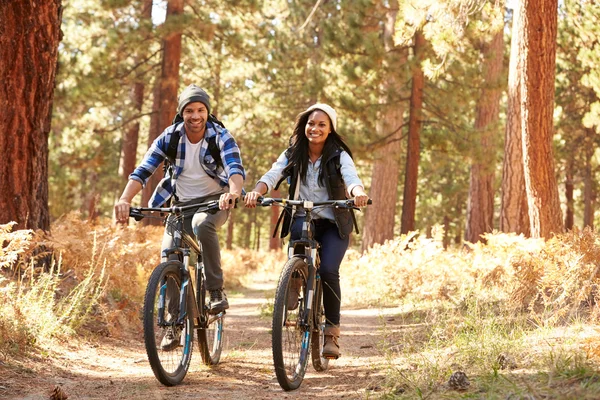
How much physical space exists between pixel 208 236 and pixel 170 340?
0.97 m

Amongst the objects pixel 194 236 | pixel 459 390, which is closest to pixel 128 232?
pixel 194 236

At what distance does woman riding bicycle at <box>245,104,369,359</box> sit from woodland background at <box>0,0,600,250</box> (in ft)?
→ 10.8

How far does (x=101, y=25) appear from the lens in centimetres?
1723

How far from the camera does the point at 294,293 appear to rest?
5.36 meters

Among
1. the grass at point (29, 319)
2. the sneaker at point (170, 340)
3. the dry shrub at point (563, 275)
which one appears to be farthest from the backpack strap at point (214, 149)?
the dry shrub at point (563, 275)

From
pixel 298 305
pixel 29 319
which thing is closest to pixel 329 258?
pixel 298 305

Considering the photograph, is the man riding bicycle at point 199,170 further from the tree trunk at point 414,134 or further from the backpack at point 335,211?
the tree trunk at point 414,134

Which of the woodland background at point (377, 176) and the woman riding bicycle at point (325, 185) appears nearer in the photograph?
the woodland background at point (377, 176)

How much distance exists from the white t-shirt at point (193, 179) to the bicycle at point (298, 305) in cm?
79

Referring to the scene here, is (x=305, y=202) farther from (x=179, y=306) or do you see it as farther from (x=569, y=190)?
(x=569, y=190)

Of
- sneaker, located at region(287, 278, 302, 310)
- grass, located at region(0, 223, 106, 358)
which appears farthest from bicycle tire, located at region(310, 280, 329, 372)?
grass, located at region(0, 223, 106, 358)

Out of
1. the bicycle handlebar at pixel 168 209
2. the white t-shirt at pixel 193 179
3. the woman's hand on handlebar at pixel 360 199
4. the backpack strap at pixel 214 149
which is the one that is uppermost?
the backpack strap at pixel 214 149

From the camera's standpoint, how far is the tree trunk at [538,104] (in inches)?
384

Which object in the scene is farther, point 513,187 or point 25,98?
point 513,187
